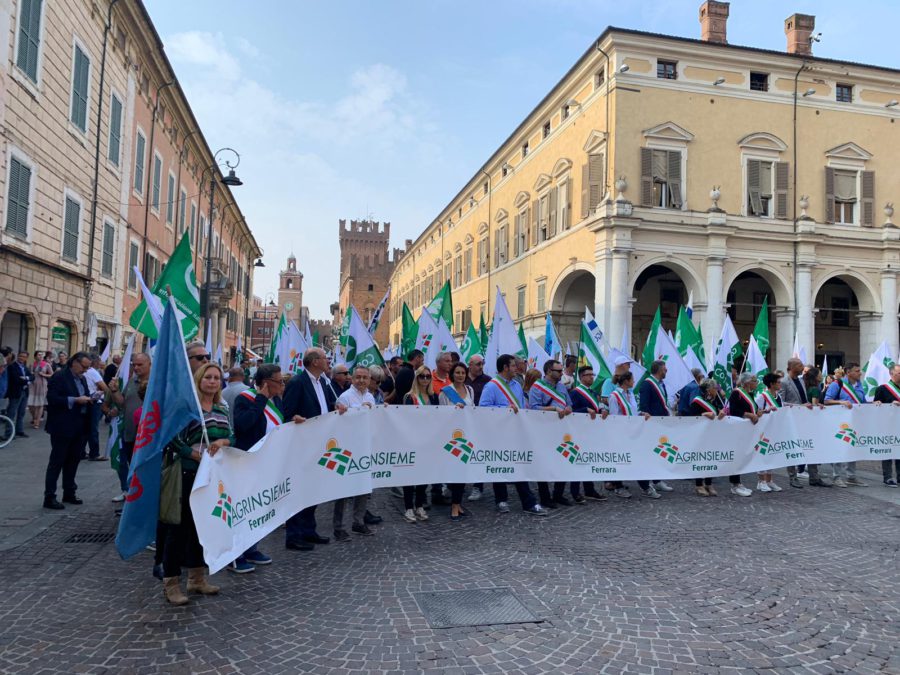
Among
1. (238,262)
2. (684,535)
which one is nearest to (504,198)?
(238,262)

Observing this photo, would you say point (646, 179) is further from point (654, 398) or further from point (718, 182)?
point (654, 398)

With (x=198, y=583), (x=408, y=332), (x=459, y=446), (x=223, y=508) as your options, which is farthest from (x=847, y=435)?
(x=198, y=583)

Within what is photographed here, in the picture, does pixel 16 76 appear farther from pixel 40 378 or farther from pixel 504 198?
pixel 504 198

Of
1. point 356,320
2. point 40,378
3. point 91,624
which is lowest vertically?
point 91,624

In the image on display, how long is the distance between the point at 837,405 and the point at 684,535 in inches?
192

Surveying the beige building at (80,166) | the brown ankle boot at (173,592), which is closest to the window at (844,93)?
the beige building at (80,166)

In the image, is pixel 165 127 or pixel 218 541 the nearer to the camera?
pixel 218 541

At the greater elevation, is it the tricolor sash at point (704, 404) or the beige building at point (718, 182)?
the beige building at point (718, 182)

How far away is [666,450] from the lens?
852 centimetres

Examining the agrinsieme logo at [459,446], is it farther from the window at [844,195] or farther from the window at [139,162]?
the window at [844,195]

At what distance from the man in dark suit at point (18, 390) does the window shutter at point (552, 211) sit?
2184 cm

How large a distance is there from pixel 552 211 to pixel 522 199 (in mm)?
4096

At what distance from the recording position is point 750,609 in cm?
464

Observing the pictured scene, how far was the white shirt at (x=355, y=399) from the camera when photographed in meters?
6.59
